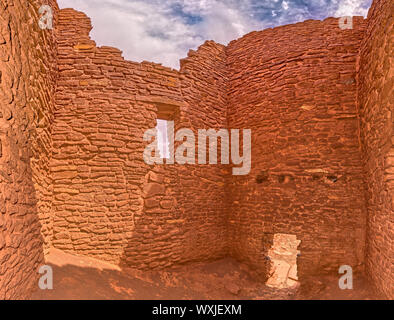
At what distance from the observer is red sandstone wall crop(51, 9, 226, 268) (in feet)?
14.6

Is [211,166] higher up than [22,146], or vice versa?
[22,146]

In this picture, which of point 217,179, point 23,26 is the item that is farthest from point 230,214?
point 23,26

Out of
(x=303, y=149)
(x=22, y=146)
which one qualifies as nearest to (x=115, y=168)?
(x=22, y=146)

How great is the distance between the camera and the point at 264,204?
5672mm

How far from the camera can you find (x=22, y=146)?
10.1ft

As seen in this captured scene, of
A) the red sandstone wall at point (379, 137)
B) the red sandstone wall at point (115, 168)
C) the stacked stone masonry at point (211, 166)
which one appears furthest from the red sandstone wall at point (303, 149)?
the red sandstone wall at point (115, 168)

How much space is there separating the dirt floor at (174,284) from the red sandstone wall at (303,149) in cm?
41

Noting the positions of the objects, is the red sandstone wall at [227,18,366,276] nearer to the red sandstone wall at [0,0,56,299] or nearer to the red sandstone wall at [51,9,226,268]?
the red sandstone wall at [51,9,226,268]

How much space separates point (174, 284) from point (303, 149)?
404 centimetres

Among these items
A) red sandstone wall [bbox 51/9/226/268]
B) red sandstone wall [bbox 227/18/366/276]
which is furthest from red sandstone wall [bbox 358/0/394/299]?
red sandstone wall [bbox 51/9/226/268]

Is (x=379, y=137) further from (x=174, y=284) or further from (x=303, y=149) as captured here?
(x=174, y=284)

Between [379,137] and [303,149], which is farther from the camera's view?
[303,149]
